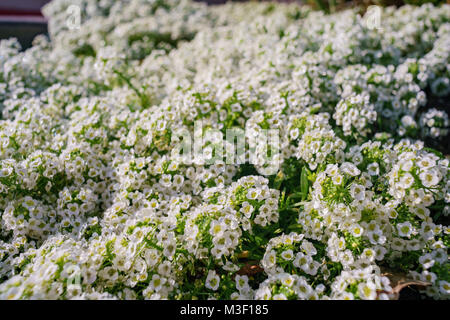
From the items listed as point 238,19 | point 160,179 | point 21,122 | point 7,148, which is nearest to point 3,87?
point 21,122

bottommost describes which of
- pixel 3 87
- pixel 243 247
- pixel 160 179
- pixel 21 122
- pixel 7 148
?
pixel 243 247

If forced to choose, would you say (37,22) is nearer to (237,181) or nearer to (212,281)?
(237,181)

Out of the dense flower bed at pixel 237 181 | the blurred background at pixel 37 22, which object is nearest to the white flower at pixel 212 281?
the dense flower bed at pixel 237 181

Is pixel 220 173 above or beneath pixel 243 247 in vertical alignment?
above

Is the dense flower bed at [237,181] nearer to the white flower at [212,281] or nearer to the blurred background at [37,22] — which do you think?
the white flower at [212,281]

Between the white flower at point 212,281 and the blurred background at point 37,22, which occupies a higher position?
the blurred background at point 37,22

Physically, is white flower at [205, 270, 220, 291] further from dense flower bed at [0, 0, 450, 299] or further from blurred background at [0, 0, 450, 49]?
blurred background at [0, 0, 450, 49]

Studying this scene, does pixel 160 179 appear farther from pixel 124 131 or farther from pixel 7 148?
pixel 7 148

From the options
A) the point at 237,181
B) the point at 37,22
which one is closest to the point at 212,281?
the point at 237,181
